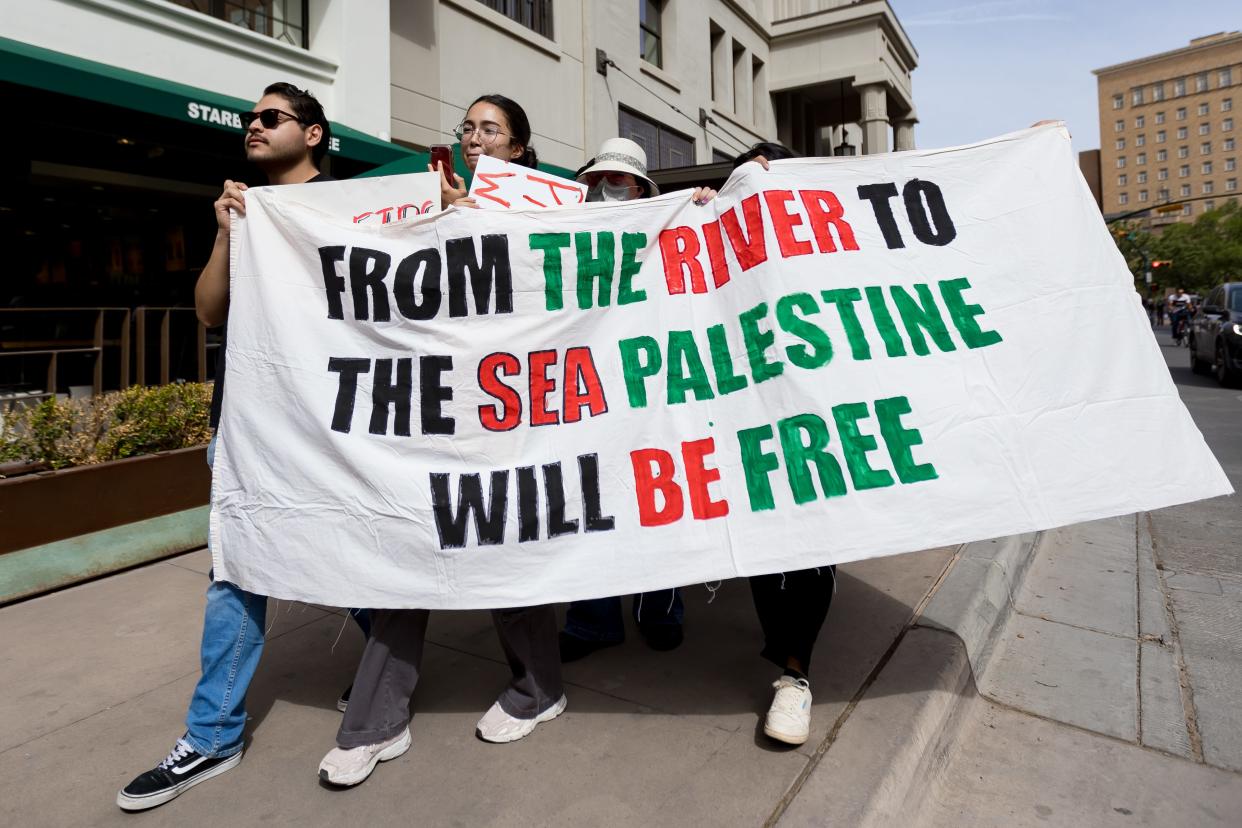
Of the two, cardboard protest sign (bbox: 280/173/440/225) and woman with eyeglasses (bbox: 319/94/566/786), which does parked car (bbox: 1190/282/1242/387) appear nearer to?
woman with eyeglasses (bbox: 319/94/566/786)

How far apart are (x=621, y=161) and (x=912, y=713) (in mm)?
2309

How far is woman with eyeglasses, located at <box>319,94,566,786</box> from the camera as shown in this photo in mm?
2420

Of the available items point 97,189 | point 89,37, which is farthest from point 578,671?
point 97,189

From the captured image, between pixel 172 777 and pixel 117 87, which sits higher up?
pixel 117 87

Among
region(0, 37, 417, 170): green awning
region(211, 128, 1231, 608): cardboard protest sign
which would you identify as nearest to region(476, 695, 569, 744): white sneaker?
region(211, 128, 1231, 608): cardboard protest sign

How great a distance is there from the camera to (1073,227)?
282 cm

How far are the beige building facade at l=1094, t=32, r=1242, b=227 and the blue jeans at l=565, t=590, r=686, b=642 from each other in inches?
5251

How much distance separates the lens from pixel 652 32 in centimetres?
1591

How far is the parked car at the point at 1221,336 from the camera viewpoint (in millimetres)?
12531

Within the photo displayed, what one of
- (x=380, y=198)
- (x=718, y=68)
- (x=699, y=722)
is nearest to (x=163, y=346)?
(x=380, y=198)

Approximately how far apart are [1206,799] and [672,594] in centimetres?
180

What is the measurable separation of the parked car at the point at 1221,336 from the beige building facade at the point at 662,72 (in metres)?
6.60

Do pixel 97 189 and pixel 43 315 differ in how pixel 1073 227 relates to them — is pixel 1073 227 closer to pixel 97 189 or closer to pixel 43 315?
pixel 43 315

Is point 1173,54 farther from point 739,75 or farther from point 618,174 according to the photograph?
point 618,174
